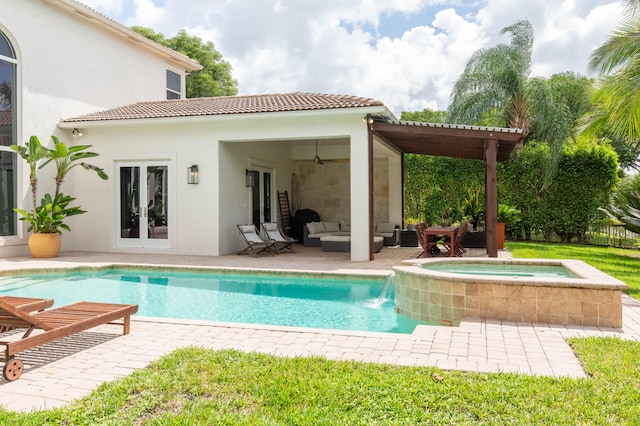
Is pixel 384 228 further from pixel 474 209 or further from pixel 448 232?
pixel 448 232

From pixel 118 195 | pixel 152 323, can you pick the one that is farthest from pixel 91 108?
pixel 152 323

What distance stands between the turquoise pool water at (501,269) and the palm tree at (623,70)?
5182 mm

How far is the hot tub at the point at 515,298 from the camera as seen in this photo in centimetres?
595

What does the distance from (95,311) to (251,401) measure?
2844 mm

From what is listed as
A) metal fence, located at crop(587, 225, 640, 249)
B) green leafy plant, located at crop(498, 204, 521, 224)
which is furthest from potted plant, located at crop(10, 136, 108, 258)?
metal fence, located at crop(587, 225, 640, 249)

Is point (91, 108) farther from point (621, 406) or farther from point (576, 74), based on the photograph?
point (576, 74)

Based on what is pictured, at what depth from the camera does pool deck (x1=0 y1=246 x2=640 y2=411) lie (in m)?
4.19

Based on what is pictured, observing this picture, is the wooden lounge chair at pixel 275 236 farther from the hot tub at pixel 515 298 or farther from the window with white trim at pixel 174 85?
the window with white trim at pixel 174 85

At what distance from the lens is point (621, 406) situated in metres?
3.46

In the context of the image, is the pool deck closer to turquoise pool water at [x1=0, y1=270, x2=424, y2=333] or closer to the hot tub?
the hot tub

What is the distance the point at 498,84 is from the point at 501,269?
12398 mm

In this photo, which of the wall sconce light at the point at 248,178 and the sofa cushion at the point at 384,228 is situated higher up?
the wall sconce light at the point at 248,178

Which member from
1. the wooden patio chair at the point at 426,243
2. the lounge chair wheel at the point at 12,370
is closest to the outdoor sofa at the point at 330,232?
the wooden patio chair at the point at 426,243

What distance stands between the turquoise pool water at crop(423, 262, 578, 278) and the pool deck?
5.68 feet
